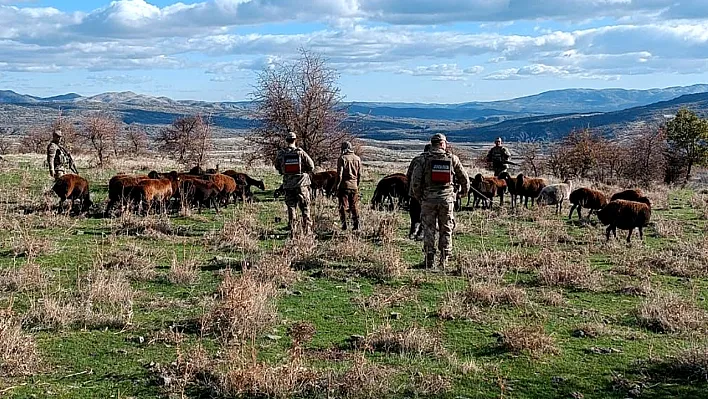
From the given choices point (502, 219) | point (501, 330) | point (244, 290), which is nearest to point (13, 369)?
point (244, 290)

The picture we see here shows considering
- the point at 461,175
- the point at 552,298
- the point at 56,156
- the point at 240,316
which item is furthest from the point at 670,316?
the point at 56,156

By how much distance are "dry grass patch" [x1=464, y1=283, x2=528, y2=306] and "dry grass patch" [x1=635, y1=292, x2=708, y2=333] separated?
142 centimetres


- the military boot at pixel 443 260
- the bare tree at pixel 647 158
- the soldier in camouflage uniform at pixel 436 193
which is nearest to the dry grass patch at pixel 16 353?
the soldier in camouflage uniform at pixel 436 193

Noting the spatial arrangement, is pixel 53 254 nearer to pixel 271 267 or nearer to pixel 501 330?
pixel 271 267

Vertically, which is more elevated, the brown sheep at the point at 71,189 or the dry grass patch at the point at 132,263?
the brown sheep at the point at 71,189

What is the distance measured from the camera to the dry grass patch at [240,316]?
726cm

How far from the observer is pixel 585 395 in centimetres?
598

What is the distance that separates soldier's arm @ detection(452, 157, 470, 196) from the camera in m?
11.2

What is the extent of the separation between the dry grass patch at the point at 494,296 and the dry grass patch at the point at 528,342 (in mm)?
1533

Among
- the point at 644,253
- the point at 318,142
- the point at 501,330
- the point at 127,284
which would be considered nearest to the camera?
the point at 501,330

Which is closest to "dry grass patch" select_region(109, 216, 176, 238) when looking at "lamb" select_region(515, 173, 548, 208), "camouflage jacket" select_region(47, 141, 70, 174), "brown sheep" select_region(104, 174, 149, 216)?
"brown sheep" select_region(104, 174, 149, 216)

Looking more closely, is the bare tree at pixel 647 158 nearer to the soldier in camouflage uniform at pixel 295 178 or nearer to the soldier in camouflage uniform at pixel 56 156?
the soldier in camouflage uniform at pixel 295 178

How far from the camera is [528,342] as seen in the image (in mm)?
7008

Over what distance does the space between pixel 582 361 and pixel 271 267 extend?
15.1ft
